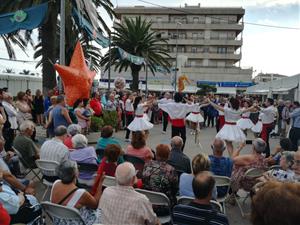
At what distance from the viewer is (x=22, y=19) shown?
10945mm

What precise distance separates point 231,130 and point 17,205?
7.75m

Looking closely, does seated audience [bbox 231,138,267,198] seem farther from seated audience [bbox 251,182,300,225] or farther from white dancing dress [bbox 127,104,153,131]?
white dancing dress [bbox 127,104,153,131]

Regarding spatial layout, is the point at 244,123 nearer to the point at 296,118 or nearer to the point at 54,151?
the point at 296,118

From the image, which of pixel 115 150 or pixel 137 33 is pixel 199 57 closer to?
pixel 137 33

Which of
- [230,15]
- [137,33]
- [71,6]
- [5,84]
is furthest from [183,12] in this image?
[71,6]

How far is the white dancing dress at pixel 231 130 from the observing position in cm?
1028

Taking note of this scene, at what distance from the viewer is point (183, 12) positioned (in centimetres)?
7606

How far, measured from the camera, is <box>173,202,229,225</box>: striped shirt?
10.2ft

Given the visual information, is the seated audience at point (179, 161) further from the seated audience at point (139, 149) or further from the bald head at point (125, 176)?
the bald head at point (125, 176)

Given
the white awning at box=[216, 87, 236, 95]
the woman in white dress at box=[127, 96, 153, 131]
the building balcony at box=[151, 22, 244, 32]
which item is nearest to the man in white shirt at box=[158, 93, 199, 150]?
the woman in white dress at box=[127, 96, 153, 131]

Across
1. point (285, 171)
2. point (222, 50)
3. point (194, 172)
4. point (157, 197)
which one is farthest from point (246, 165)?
point (222, 50)

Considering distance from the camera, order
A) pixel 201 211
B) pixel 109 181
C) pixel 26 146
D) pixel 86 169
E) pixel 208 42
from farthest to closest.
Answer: pixel 208 42 → pixel 26 146 → pixel 86 169 → pixel 109 181 → pixel 201 211

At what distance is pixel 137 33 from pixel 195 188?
95.8ft

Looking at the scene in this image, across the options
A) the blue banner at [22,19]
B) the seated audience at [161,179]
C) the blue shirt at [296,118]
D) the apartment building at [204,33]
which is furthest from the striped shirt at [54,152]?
the apartment building at [204,33]
